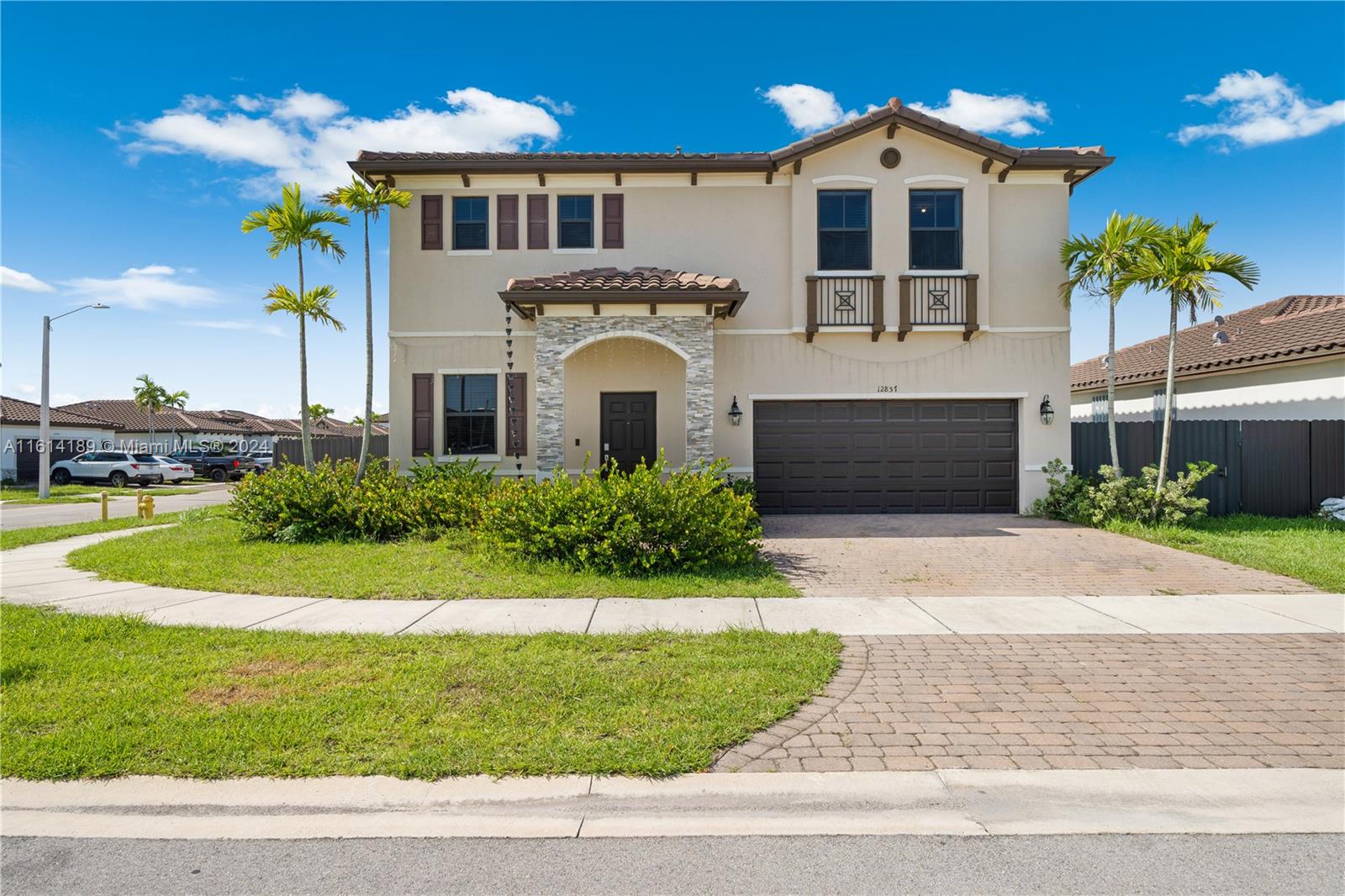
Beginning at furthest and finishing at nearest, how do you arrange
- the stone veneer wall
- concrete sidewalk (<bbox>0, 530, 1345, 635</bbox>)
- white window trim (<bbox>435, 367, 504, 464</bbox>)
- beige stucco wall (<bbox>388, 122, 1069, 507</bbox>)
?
white window trim (<bbox>435, 367, 504, 464</bbox>), beige stucco wall (<bbox>388, 122, 1069, 507</bbox>), the stone veneer wall, concrete sidewalk (<bbox>0, 530, 1345, 635</bbox>)

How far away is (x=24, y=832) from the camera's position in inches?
132

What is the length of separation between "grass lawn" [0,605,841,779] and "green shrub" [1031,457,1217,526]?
928 centimetres

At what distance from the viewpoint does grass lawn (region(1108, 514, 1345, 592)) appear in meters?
8.84

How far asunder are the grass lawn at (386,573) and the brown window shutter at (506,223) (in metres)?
6.90

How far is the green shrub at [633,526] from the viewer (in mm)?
8570

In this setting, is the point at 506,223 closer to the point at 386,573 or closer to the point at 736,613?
the point at 386,573

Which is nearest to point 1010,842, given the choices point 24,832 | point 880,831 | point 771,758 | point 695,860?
point 880,831

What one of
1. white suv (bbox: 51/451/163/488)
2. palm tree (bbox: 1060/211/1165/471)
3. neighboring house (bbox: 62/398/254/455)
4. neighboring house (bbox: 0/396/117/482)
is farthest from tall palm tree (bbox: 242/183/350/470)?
neighboring house (bbox: 62/398/254/455)

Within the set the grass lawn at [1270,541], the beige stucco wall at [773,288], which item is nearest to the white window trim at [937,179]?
the beige stucco wall at [773,288]

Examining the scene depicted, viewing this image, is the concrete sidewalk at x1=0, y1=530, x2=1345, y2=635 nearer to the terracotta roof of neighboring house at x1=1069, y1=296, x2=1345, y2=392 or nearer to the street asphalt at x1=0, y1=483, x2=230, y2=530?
the terracotta roof of neighboring house at x1=1069, y1=296, x2=1345, y2=392

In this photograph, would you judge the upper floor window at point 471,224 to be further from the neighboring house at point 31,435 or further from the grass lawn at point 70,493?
the neighboring house at point 31,435

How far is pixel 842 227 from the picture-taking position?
14219mm

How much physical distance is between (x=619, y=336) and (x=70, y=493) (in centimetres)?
2529

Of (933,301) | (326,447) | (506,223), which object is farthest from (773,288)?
(326,447)
